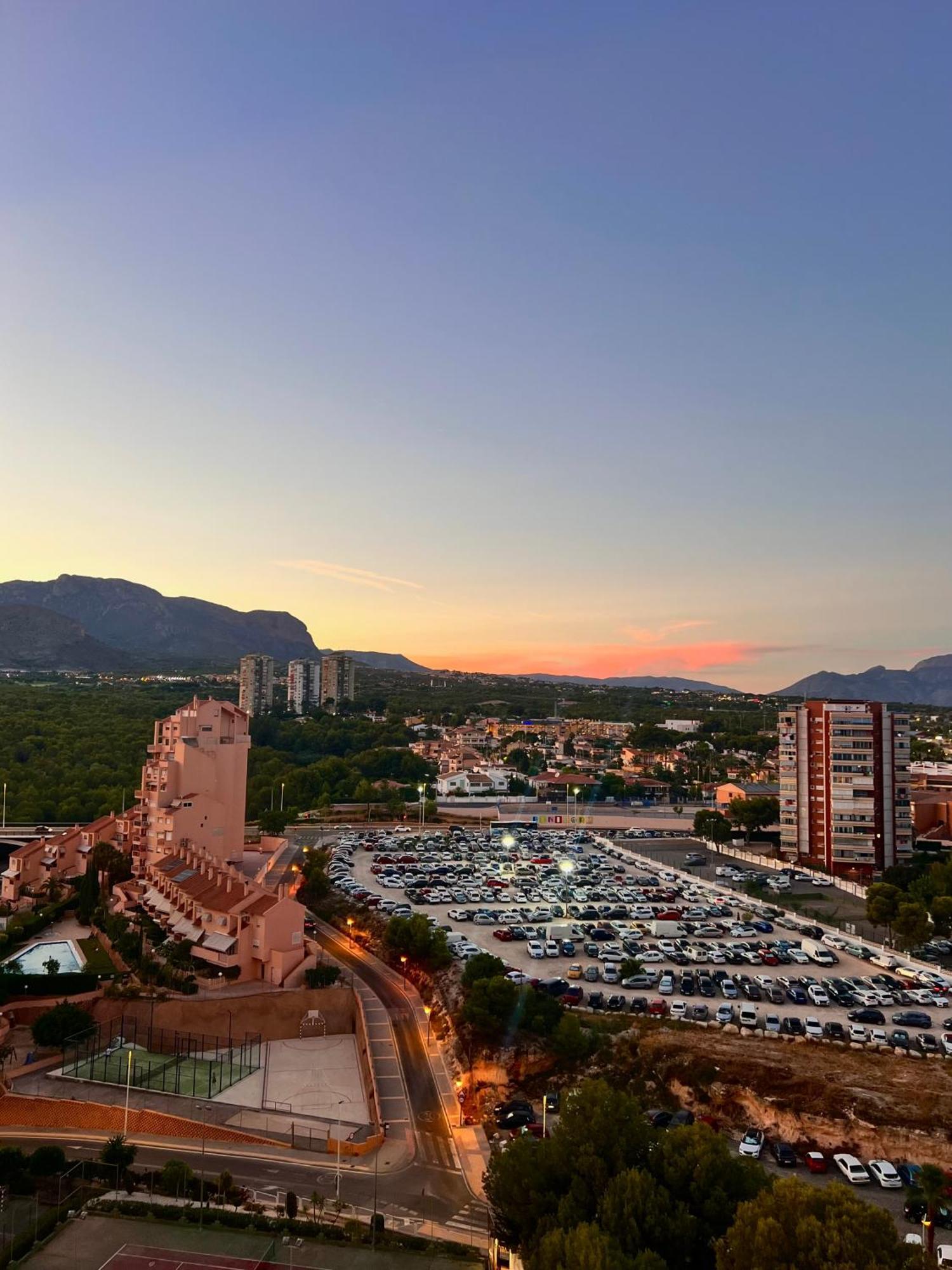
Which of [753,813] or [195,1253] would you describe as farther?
[753,813]

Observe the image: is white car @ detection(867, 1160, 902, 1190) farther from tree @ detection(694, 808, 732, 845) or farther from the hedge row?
tree @ detection(694, 808, 732, 845)

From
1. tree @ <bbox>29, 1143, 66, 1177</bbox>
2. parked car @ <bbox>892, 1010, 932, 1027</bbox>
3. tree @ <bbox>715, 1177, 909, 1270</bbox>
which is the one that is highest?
tree @ <bbox>715, 1177, 909, 1270</bbox>

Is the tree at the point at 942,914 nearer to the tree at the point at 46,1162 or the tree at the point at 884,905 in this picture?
the tree at the point at 884,905

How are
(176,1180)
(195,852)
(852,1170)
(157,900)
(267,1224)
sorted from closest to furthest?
(267,1224), (176,1180), (852,1170), (157,900), (195,852)

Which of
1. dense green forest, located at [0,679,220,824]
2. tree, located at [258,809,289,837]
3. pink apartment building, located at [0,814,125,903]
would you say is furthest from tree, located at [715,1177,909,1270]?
dense green forest, located at [0,679,220,824]

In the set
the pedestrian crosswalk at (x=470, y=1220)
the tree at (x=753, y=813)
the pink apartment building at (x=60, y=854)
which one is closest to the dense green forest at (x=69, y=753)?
the pink apartment building at (x=60, y=854)

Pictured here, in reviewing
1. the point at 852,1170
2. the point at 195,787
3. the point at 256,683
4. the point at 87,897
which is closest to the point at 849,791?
the point at 852,1170

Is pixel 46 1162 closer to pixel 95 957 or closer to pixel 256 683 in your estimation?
pixel 95 957
